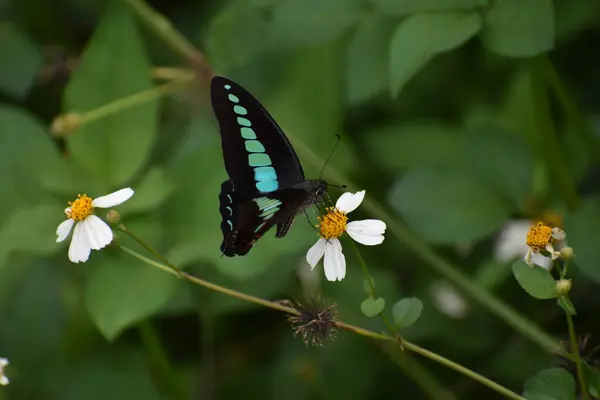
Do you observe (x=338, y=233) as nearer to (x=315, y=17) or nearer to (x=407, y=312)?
(x=407, y=312)

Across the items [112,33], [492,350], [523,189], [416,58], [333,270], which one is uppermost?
[112,33]

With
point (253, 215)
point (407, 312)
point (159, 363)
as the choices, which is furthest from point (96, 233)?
point (159, 363)

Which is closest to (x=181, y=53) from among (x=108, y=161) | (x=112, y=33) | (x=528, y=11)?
(x=112, y=33)

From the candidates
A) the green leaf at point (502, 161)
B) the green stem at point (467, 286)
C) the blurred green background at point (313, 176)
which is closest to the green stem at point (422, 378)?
the blurred green background at point (313, 176)

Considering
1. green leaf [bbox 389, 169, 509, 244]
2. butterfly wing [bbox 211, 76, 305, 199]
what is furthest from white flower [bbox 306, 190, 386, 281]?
green leaf [bbox 389, 169, 509, 244]

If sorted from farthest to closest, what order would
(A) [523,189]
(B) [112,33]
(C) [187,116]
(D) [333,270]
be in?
(C) [187,116] → (B) [112,33] → (A) [523,189] → (D) [333,270]

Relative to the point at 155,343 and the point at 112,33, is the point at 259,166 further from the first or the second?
the point at 112,33

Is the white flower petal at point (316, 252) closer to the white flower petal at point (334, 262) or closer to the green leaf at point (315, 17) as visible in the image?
the white flower petal at point (334, 262)

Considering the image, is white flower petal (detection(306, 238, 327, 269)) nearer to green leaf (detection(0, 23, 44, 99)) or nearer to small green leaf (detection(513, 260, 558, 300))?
small green leaf (detection(513, 260, 558, 300))
